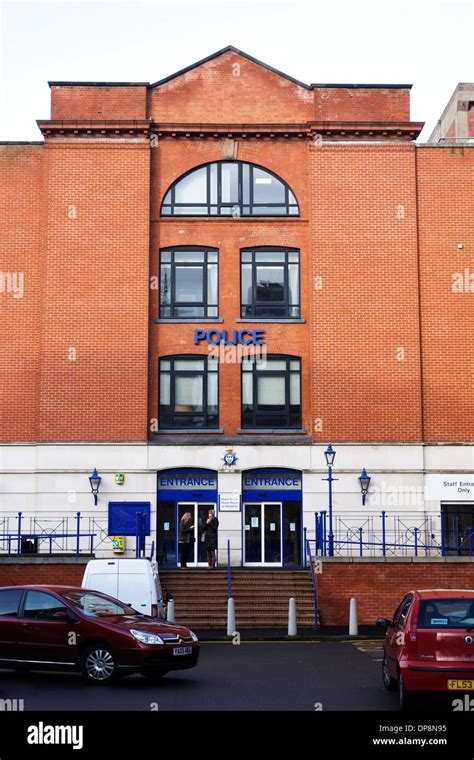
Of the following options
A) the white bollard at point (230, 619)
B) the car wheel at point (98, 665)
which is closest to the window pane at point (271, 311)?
the white bollard at point (230, 619)

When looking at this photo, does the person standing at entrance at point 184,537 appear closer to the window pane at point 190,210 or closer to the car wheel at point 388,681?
the window pane at point 190,210

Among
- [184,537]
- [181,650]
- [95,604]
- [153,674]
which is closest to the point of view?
[181,650]

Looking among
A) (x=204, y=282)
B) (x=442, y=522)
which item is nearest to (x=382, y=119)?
(x=204, y=282)

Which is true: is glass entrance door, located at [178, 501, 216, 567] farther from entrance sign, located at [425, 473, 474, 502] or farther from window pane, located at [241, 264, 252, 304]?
entrance sign, located at [425, 473, 474, 502]

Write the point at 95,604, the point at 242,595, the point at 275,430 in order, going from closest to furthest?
the point at 95,604 < the point at 242,595 < the point at 275,430

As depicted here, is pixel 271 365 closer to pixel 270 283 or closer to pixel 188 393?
pixel 270 283

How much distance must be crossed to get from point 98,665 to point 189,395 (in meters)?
18.9

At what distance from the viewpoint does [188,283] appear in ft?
113

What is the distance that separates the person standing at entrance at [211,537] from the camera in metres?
30.8

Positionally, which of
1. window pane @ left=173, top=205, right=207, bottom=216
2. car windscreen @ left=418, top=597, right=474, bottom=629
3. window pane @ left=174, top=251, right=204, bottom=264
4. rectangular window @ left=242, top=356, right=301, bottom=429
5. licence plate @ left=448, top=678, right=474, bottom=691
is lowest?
licence plate @ left=448, top=678, right=474, bottom=691

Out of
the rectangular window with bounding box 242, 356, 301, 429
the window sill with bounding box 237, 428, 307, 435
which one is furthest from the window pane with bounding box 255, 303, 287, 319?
the window sill with bounding box 237, 428, 307, 435

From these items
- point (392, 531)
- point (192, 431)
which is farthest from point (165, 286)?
point (392, 531)

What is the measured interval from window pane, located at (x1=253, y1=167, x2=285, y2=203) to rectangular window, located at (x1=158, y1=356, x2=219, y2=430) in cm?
568

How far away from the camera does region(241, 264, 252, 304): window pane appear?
3453 cm
